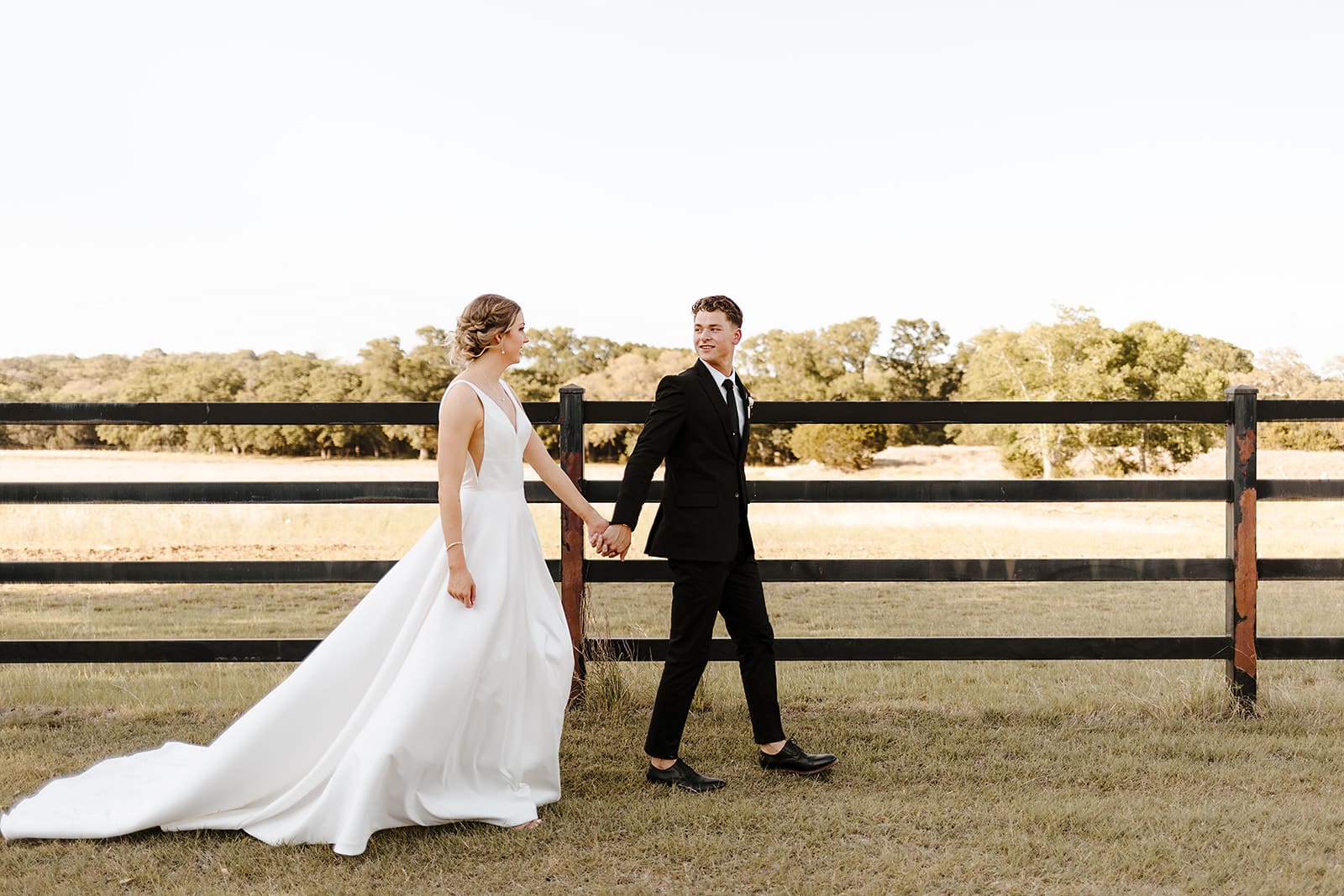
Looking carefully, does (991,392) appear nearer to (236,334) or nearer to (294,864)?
(236,334)

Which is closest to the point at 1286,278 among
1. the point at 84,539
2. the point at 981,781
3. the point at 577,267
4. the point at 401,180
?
the point at 577,267

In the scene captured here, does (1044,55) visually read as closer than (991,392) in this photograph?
Yes

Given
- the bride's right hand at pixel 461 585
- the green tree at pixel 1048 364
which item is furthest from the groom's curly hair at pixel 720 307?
the green tree at pixel 1048 364

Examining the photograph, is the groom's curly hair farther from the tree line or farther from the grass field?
the tree line

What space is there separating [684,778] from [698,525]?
103 cm

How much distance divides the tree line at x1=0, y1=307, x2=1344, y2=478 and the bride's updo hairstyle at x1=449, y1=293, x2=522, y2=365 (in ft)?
109

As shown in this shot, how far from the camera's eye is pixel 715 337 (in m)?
4.13

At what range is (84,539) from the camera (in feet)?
70.9

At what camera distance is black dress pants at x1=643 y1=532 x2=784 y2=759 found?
423cm

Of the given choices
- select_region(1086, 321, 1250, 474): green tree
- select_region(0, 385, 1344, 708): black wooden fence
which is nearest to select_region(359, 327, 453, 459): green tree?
select_region(1086, 321, 1250, 474): green tree

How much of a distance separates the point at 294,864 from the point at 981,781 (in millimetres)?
2670

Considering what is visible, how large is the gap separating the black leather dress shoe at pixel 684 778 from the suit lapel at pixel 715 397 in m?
1.35

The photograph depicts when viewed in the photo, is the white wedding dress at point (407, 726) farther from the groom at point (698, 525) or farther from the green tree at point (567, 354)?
the green tree at point (567, 354)

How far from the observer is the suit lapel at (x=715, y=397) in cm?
420
